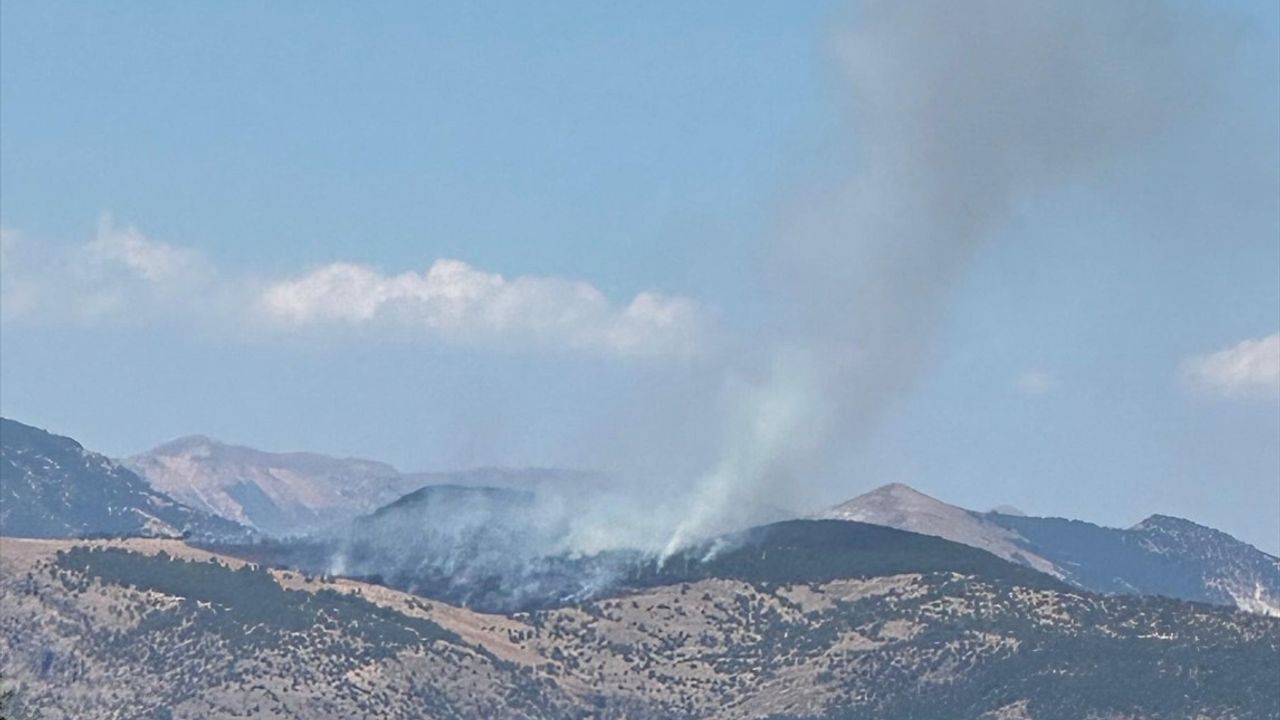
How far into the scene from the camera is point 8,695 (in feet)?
514
